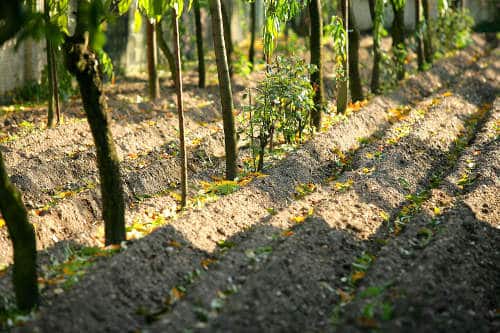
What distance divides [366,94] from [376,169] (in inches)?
281

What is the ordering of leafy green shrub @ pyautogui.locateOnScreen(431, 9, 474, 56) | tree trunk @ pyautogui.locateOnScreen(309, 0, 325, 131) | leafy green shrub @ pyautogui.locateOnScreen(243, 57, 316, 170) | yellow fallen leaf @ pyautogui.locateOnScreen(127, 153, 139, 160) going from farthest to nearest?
leafy green shrub @ pyautogui.locateOnScreen(431, 9, 474, 56)
tree trunk @ pyautogui.locateOnScreen(309, 0, 325, 131)
yellow fallen leaf @ pyautogui.locateOnScreen(127, 153, 139, 160)
leafy green shrub @ pyautogui.locateOnScreen(243, 57, 316, 170)

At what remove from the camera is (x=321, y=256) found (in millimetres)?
7066

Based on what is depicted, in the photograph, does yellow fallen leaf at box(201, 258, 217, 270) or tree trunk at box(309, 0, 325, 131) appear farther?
tree trunk at box(309, 0, 325, 131)

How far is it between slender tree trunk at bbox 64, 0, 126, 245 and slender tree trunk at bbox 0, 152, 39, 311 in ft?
3.50

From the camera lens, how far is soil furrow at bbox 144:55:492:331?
18.9 ft

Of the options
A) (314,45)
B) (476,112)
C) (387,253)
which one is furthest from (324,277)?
(476,112)

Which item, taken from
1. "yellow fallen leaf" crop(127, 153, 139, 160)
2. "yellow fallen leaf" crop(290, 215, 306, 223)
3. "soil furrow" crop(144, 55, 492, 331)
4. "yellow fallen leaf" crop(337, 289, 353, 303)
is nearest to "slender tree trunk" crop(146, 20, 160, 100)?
"yellow fallen leaf" crop(127, 153, 139, 160)

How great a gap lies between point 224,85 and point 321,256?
325cm

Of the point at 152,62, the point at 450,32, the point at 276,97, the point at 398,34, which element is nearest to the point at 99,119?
the point at 276,97

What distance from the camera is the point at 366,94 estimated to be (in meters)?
16.9

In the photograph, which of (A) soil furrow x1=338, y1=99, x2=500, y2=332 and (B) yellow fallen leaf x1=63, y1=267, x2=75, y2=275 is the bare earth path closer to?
(A) soil furrow x1=338, y1=99, x2=500, y2=332

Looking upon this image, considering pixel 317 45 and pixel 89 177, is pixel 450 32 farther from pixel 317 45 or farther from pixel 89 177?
pixel 89 177

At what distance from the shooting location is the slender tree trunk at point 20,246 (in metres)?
6.22

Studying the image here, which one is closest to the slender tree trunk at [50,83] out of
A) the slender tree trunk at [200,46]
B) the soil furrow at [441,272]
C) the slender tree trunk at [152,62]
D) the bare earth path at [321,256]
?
the bare earth path at [321,256]
